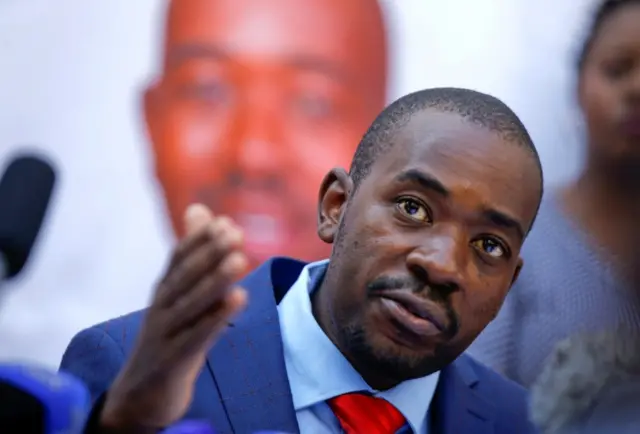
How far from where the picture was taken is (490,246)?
4.40 ft

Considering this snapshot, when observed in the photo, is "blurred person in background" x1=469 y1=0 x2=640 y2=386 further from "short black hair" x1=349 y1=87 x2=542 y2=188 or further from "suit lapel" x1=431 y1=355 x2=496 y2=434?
"short black hair" x1=349 y1=87 x2=542 y2=188

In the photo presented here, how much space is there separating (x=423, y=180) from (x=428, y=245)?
0.11m

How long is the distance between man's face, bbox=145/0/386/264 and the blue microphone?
155 cm

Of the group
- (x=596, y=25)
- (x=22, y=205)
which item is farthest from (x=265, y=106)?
(x=22, y=205)

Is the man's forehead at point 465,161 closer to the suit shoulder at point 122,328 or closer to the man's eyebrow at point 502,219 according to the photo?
the man's eyebrow at point 502,219

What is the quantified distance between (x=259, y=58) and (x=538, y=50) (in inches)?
26.4

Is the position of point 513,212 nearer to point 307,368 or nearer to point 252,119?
point 307,368

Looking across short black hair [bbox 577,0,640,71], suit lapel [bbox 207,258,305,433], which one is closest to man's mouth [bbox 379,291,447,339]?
suit lapel [bbox 207,258,305,433]

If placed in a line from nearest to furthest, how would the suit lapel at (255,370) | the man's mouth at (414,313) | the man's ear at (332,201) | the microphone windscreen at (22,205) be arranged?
the microphone windscreen at (22,205), the man's mouth at (414,313), the suit lapel at (255,370), the man's ear at (332,201)

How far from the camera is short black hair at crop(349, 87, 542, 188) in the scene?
4.64 ft

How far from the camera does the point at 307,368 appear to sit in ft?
4.68

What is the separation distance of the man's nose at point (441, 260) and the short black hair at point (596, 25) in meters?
1.18

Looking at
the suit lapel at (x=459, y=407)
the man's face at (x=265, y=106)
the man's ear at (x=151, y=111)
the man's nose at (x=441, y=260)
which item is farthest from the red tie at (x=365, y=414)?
the man's ear at (x=151, y=111)

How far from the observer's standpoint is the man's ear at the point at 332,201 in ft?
4.89
